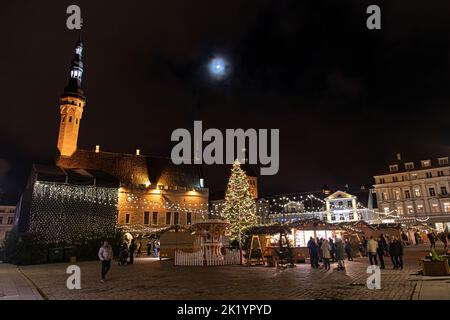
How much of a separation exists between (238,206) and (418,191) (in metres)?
35.5

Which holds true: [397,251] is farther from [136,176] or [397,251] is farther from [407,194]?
[407,194]

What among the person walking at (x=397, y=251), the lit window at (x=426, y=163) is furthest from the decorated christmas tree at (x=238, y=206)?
the lit window at (x=426, y=163)

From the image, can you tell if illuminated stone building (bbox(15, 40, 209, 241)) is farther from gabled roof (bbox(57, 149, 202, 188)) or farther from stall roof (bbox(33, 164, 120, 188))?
stall roof (bbox(33, 164, 120, 188))

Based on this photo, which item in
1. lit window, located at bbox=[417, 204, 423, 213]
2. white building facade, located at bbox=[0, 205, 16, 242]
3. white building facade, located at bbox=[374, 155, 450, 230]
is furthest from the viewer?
white building facade, located at bbox=[0, 205, 16, 242]

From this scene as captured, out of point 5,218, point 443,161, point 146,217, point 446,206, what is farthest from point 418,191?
point 5,218

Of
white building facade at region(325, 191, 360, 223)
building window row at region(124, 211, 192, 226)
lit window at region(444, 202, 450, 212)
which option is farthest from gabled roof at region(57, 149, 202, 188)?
lit window at region(444, 202, 450, 212)

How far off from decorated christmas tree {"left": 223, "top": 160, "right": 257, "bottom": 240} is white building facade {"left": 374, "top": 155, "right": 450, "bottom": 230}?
1154 inches

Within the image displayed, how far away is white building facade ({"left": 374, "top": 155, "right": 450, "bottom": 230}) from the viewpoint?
47853mm

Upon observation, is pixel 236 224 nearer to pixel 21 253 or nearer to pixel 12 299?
pixel 21 253

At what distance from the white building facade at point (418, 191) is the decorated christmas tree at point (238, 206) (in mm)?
29314

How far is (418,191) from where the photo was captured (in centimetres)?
5100

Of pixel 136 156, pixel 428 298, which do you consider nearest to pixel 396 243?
pixel 428 298

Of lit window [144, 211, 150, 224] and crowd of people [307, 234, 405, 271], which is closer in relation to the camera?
crowd of people [307, 234, 405, 271]

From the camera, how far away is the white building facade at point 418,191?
157 feet
